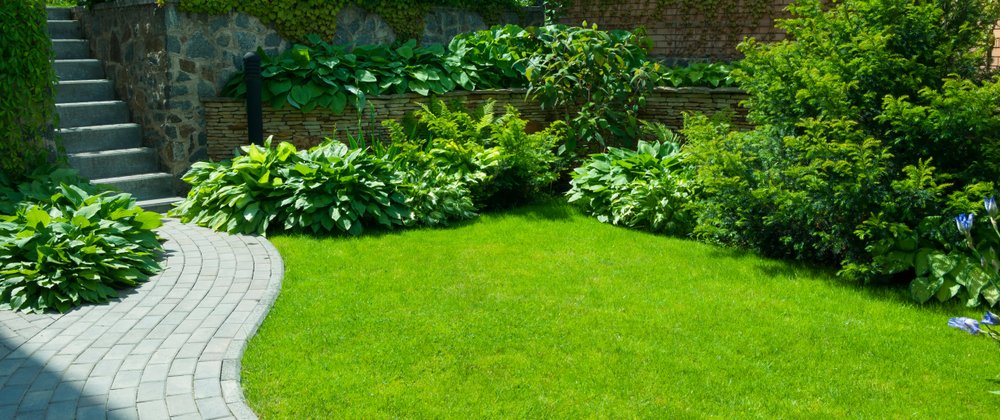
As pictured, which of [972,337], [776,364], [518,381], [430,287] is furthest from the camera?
[430,287]

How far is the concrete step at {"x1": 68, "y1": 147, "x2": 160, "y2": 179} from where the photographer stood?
26.4 feet

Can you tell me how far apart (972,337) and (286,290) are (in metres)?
4.00

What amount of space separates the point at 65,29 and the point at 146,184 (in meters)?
2.52

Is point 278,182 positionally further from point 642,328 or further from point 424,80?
point 642,328

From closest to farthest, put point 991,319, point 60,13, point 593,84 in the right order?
1. point 991,319
2. point 593,84
3. point 60,13

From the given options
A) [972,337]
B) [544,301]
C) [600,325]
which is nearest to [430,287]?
[544,301]

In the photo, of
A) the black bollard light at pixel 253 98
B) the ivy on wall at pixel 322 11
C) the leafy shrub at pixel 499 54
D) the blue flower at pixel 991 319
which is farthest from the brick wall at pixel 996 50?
the black bollard light at pixel 253 98

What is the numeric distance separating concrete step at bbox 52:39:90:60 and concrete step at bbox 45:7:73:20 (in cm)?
48

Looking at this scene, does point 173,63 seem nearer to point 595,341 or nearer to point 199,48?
point 199,48

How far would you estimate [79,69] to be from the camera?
356 inches

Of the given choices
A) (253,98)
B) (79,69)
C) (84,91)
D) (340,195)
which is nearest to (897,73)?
(340,195)

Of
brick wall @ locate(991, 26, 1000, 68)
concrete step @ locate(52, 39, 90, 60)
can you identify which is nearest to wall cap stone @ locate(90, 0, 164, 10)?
concrete step @ locate(52, 39, 90, 60)

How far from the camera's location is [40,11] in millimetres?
6688

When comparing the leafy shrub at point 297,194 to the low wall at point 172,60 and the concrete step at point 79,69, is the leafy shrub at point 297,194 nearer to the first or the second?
the low wall at point 172,60
